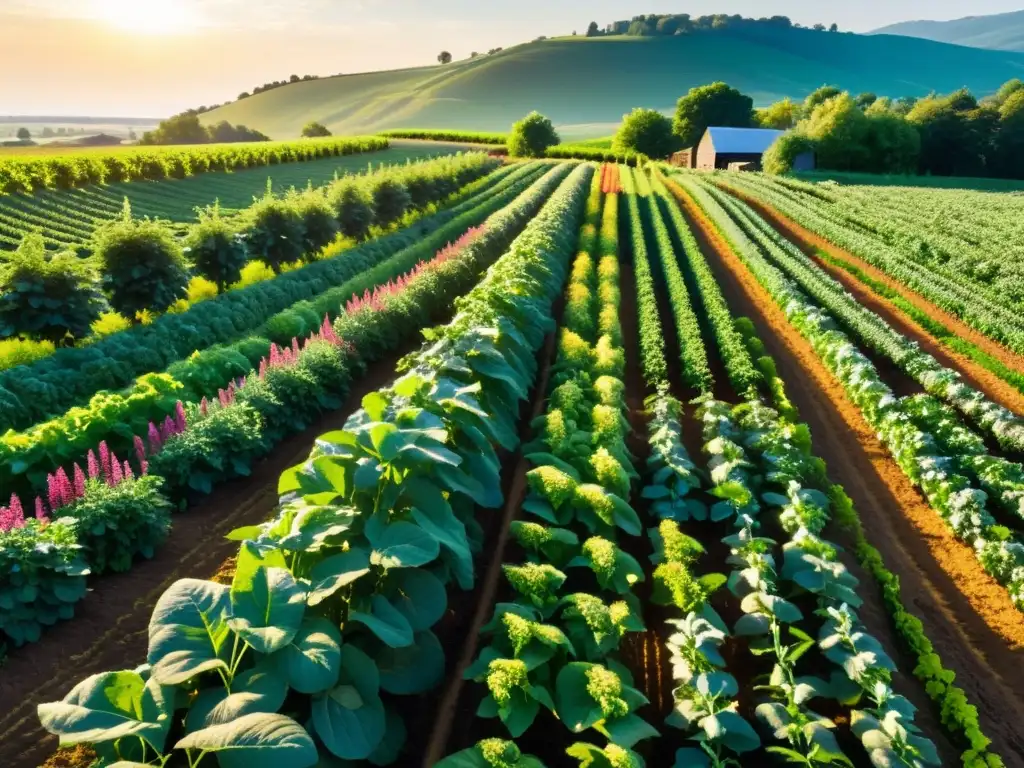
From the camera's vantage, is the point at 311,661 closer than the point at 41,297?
Yes

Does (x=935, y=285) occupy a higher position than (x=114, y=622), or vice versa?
(x=935, y=285)

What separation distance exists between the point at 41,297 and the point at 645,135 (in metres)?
75.1

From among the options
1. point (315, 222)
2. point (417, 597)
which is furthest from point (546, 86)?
point (417, 597)

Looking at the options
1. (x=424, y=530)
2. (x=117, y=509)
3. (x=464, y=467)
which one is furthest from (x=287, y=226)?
(x=424, y=530)

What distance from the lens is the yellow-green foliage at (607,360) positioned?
32.7 feet

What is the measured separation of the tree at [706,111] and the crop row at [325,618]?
84.4 metres

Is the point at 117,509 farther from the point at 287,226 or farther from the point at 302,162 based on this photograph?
the point at 302,162

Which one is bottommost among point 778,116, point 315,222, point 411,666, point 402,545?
point 411,666

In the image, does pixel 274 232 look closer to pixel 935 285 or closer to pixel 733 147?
pixel 935 285

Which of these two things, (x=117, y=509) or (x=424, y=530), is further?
(x=117, y=509)

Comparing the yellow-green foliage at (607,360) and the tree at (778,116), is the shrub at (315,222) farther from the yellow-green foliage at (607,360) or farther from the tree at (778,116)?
the tree at (778,116)

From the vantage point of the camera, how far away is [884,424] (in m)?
10.1

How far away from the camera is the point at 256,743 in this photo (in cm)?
283

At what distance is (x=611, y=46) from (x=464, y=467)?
19938cm
